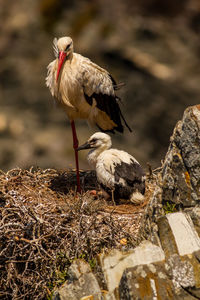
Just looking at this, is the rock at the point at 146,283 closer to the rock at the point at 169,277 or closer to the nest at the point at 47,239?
the rock at the point at 169,277

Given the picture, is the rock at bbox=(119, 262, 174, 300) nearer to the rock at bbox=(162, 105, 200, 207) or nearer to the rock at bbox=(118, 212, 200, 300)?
the rock at bbox=(118, 212, 200, 300)

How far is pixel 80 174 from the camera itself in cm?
694

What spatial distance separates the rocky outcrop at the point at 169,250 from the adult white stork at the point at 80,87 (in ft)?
6.96

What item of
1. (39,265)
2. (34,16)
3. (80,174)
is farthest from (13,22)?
(39,265)

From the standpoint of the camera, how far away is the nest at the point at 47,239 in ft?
Result: 14.9

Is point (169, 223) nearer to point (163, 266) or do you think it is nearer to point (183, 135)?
point (163, 266)

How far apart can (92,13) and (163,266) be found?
544 inches

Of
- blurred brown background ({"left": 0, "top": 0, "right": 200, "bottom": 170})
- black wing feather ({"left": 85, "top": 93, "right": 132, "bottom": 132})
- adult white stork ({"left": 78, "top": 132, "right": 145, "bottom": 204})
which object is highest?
blurred brown background ({"left": 0, "top": 0, "right": 200, "bottom": 170})

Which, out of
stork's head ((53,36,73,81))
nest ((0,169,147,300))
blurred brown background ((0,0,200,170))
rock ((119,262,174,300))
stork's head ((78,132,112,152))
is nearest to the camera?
rock ((119,262,174,300))

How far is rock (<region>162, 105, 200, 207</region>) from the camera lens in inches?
163

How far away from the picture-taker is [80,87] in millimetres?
6293

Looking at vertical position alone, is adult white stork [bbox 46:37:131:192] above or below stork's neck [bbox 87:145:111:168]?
above

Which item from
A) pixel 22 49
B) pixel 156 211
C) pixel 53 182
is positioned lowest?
pixel 156 211

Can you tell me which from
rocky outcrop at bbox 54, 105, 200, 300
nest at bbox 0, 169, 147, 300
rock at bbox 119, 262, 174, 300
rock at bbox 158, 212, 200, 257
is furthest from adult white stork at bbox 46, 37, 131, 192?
rock at bbox 119, 262, 174, 300
